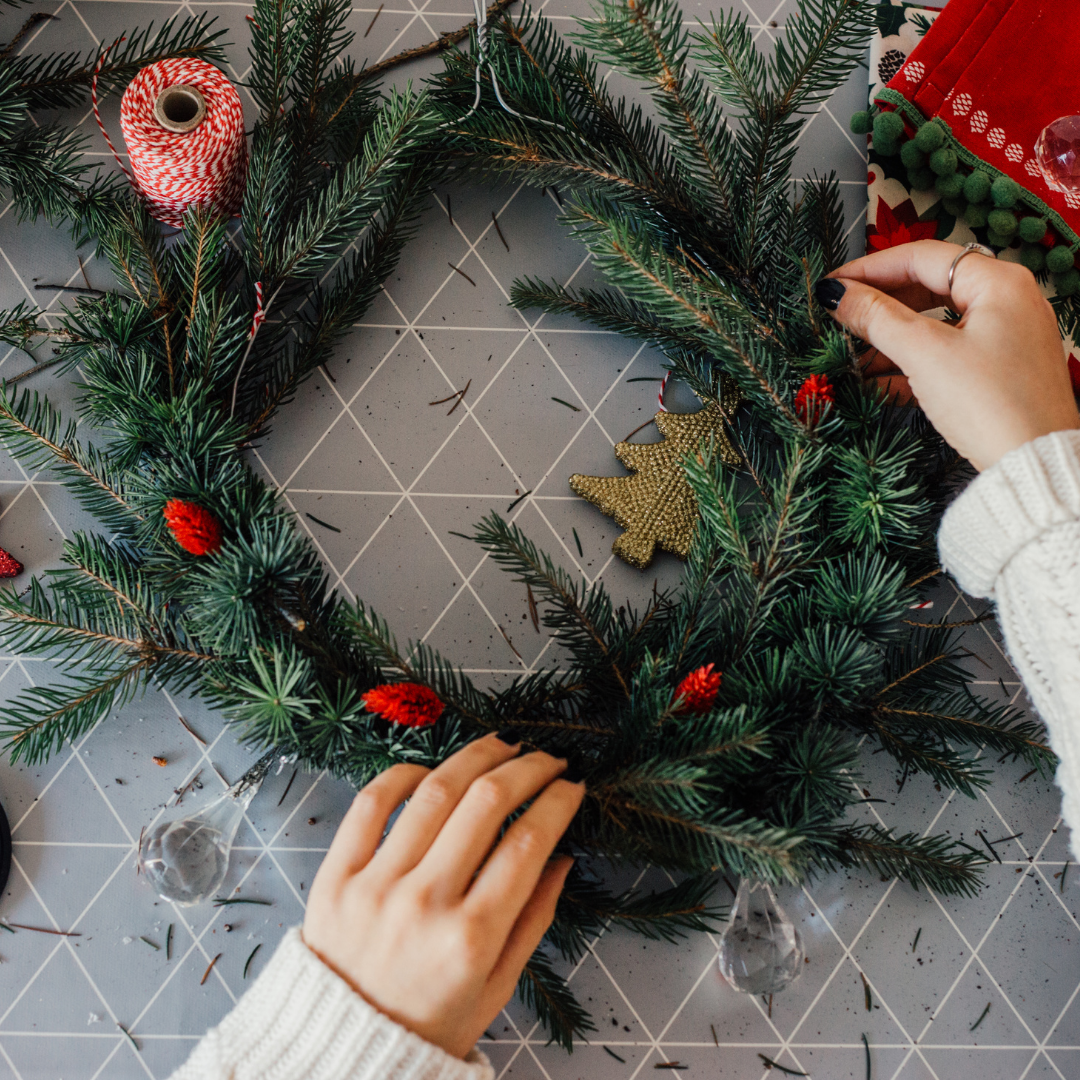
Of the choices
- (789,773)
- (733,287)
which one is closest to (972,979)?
(789,773)

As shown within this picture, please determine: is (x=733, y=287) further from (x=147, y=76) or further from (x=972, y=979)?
(x=972, y=979)

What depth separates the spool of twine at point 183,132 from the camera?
80cm

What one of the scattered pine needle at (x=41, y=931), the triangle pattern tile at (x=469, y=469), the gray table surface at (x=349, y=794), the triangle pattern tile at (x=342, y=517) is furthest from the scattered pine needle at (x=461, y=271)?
the scattered pine needle at (x=41, y=931)

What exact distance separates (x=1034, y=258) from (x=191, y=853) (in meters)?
1.13

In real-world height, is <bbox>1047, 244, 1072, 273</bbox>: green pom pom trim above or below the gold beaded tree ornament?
above

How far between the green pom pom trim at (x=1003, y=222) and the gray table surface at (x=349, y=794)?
421 millimetres

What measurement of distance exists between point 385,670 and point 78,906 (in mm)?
403

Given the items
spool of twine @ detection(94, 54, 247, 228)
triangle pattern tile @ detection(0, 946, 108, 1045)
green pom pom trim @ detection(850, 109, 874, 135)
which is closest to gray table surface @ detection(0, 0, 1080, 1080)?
triangle pattern tile @ detection(0, 946, 108, 1045)

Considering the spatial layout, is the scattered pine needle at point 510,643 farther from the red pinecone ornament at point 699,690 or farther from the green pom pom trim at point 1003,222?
the green pom pom trim at point 1003,222

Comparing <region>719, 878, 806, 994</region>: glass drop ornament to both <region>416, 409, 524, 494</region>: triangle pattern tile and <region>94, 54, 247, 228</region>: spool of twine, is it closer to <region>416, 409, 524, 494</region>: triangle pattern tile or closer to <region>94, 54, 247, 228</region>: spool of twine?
<region>416, 409, 524, 494</region>: triangle pattern tile

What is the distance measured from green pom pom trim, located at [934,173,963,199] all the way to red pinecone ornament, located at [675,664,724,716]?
2.22ft

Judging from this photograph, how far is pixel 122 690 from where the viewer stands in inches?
34.8

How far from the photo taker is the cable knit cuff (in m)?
0.66

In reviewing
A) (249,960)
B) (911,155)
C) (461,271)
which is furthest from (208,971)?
(911,155)
